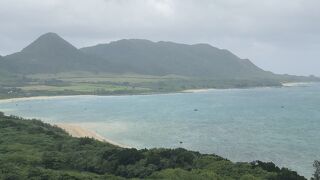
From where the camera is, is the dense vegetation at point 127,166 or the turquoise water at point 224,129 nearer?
the dense vegetation at point 127,166

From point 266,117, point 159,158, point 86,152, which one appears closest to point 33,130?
point 86,152

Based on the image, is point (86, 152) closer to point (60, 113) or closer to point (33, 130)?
point (33, 130)

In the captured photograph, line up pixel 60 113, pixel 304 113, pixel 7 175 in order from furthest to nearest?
pixel 60 113
pixel 304 113
pixel 7 175

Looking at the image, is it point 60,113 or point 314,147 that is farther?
point 60,113

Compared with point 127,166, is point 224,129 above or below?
below

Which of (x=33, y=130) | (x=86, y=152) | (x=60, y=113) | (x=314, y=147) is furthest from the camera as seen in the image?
(x=60, y=113)

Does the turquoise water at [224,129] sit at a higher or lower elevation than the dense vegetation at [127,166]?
lower

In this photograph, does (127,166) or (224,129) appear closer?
(127,166)

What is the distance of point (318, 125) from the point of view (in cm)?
13388

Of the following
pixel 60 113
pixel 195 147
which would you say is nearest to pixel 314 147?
pixel 195 147

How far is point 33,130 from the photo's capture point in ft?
267

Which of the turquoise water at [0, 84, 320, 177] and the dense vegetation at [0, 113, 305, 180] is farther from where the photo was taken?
the turquoise water at [0, 84, 320, 177]

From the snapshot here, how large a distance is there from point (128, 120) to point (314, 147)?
69.5 metres

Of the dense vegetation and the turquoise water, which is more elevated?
the dense vegetation
